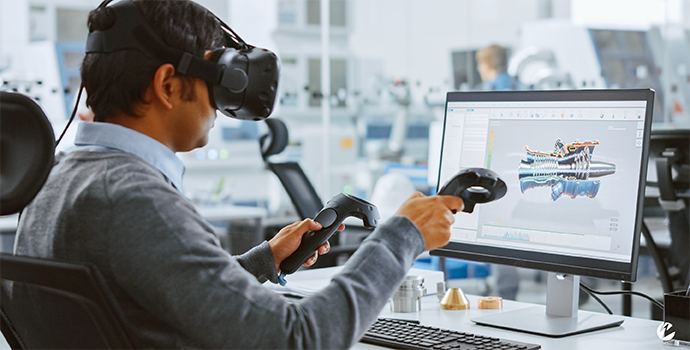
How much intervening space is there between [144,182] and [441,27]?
411cm

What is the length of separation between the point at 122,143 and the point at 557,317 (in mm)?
850

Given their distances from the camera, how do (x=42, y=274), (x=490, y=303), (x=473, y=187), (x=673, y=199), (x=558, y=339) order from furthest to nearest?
1. (x=673, y=199)
2. (x=490, y=303)
3. (x=558, y=339)
4. (x=473, y=187)
5. (x=42, y=274)

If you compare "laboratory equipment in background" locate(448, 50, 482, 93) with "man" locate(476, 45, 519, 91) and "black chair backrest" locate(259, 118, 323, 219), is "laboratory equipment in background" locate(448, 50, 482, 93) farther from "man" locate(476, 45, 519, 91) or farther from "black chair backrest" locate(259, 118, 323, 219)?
"black chair backrest" locate(259, 118, 323, 219)

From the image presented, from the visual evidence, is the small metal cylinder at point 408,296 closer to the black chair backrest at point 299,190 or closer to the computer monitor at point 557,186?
the computer monitor at point 557,186

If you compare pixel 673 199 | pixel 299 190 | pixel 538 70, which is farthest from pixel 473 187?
pixel 538 70

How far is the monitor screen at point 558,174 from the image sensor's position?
119 centimetres

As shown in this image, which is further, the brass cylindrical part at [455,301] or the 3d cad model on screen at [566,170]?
the brass cylindrical part at [455,301]

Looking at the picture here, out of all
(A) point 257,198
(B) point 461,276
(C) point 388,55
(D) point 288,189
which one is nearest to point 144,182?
(D) point 288,189

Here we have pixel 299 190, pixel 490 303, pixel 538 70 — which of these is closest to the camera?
pixel 490 303

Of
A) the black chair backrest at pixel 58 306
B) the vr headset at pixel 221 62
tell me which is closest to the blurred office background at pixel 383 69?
the vr headset at pixel 221 62

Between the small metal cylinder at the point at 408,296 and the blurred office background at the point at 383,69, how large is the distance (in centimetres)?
254

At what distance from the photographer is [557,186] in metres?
1.26

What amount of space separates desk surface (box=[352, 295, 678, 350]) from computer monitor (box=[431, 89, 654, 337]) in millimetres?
24

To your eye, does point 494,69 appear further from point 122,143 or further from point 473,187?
point 122,143
